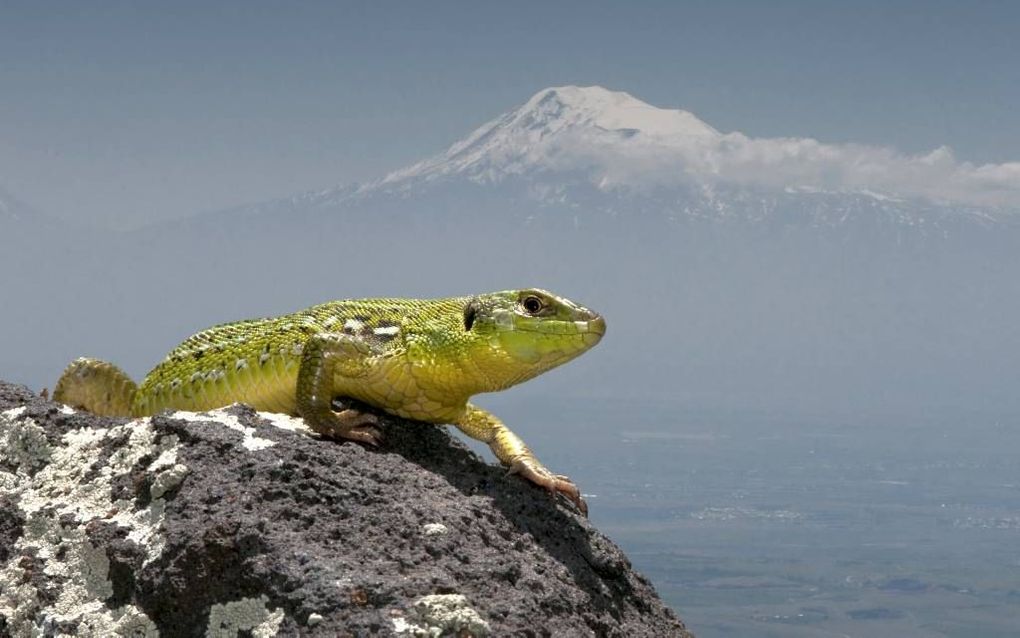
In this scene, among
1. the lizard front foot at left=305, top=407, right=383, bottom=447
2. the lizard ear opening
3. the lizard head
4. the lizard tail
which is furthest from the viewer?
the lizard tail

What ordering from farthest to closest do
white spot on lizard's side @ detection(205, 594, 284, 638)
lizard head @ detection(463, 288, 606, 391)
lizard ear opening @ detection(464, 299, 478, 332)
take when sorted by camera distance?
lizard ear opening @ detection(464, 299, 478, 332), lizard head @ detection(463, 288, 606, 391), white spot on lizard's side @ detection(205, 594, 284, 638)

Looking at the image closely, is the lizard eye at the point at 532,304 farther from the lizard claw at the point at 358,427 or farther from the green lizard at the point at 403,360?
the lizard claw at the point at 358,427

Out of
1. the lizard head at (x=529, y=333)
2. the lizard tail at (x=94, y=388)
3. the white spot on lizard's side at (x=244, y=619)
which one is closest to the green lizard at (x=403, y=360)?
the lizard head at (x=529, y=333)

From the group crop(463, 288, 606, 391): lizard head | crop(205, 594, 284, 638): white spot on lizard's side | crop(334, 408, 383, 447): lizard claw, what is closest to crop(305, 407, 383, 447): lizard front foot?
crop(334, 408, 383, 447): lizard claw

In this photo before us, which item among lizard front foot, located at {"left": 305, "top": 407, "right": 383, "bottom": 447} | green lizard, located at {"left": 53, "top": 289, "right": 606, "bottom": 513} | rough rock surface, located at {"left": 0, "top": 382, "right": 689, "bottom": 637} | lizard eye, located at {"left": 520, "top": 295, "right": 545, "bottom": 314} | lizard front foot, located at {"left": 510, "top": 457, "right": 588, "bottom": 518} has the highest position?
lizard eye, located at {"left": 520, "top": 295, "right": 545, "bottom": 314}

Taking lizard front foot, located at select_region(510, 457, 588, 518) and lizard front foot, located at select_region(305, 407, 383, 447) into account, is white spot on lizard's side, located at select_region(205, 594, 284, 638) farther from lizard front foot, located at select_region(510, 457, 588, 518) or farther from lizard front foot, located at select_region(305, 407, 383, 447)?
lizard front foot, located at select_region(510, 457, 588, 518)

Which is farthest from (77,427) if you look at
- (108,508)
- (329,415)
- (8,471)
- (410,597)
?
(410,597)

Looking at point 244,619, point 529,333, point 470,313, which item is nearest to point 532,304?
point 529,333
